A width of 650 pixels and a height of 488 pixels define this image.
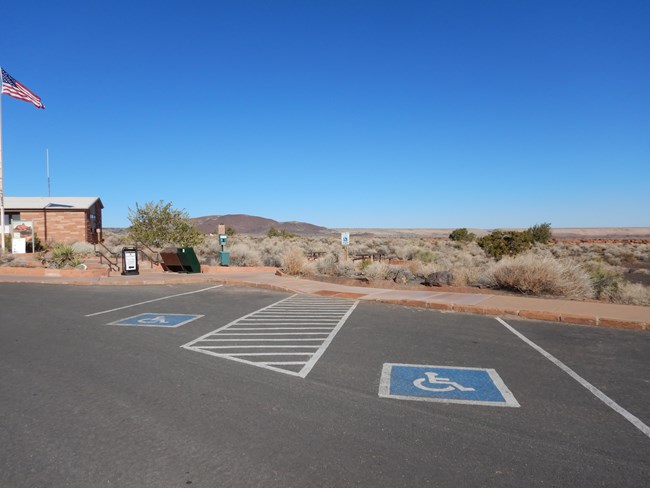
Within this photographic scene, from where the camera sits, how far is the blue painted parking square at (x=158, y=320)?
10250 millimetres

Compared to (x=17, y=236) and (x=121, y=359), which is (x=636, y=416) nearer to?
(x=121, y=359)

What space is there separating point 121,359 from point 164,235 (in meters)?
21.5

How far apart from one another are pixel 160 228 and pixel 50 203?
19.8m

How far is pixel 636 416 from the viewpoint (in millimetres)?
5008

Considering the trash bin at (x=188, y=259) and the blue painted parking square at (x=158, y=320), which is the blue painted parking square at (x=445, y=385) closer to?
the blue painted parking square at (x=158, y=320)

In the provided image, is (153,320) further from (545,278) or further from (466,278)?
(466,278)

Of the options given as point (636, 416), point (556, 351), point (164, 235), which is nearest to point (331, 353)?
point (556, 351)

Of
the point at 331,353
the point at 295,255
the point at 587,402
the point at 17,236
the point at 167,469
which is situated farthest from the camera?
the point at 17,236

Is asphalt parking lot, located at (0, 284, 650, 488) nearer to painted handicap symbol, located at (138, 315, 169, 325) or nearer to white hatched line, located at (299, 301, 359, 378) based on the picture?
white hatched line, located at (299, 301, 359, 378)

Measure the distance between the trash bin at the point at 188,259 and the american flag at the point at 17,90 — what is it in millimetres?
16746

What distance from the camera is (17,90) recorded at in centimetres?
2962

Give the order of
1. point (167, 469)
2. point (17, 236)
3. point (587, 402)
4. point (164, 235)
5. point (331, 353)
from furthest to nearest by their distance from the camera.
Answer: point (17, 236) < point (164, 235) < point (331, 353) < point (587, 402) < point (167, 469)

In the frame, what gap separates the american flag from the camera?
29094 millimetres

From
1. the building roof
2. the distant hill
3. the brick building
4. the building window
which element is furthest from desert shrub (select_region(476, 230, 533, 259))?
the distant hill
